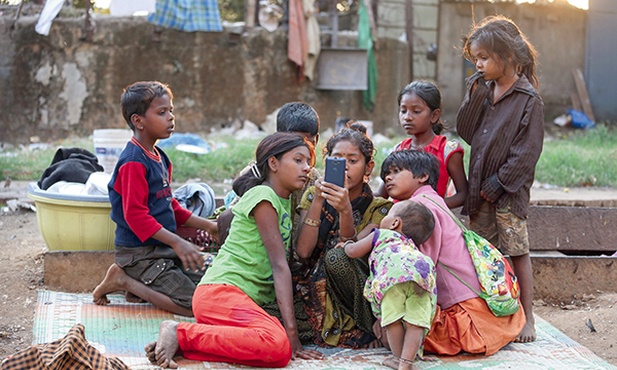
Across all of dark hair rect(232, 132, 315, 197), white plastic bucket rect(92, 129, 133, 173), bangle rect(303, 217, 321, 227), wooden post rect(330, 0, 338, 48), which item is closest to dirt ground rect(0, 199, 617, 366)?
white plastic bucket rect(92, 129, 133, 173)

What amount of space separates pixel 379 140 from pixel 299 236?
26.7 ft

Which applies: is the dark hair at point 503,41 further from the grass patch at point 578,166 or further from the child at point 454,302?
the grass patch at point 578,166

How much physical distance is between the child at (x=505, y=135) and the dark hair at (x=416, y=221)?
649 mm

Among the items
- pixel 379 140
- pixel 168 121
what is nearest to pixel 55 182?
pixel 168 121

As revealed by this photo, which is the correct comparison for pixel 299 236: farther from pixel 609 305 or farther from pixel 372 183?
pixel 372 183

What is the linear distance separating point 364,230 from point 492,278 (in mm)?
592

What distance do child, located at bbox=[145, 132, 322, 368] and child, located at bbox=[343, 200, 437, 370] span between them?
13.5 inches

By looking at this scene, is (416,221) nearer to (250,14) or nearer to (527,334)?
(527,334)

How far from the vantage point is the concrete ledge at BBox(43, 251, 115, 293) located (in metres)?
4.13

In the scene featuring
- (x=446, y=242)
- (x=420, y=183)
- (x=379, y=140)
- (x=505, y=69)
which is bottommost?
(x=379, y=140)

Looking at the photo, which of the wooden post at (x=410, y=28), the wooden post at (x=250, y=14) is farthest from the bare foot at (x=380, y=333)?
the wooden post at (x=410, y=28)

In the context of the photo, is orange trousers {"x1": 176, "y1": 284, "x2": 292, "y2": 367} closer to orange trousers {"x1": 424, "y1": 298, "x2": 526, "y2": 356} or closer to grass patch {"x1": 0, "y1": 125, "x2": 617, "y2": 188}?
orange trousers {"x1": 424, "y1": 298, "x2": 526, "y2": 356}

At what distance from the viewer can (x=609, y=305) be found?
4195 mm

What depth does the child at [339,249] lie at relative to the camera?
3.29 m
